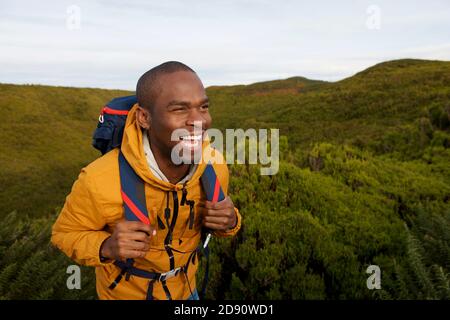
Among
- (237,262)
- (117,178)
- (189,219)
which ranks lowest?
(237,262)

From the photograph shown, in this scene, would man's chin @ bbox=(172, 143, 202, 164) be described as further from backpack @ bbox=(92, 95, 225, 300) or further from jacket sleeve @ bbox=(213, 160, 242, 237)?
jacket sleeve @ bbox=(213, 160, 242, 237)

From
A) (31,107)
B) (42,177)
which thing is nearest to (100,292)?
(42,177)

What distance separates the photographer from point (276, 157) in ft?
22.9

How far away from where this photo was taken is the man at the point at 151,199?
206 cm

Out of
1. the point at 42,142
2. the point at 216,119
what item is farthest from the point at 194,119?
the point at 216,119

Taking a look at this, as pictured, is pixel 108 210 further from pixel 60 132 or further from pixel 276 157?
pixel 60 132

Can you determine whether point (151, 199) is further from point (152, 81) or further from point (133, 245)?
point (152, 81)

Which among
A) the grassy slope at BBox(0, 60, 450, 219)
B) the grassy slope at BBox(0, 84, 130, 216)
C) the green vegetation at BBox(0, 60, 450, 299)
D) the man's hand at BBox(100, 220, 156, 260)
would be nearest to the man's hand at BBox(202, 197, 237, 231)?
the man's hand at BBox(100, 220, 156, 260)

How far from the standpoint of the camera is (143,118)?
2.19 m

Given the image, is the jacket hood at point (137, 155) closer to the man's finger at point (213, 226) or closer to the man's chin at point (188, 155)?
the man's chin at point (188, 155)

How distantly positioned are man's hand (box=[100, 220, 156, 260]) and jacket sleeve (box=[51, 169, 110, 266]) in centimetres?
15

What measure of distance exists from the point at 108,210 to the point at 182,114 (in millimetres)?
660

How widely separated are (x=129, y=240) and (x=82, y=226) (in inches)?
14.7

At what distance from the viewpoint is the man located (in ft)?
6.75
